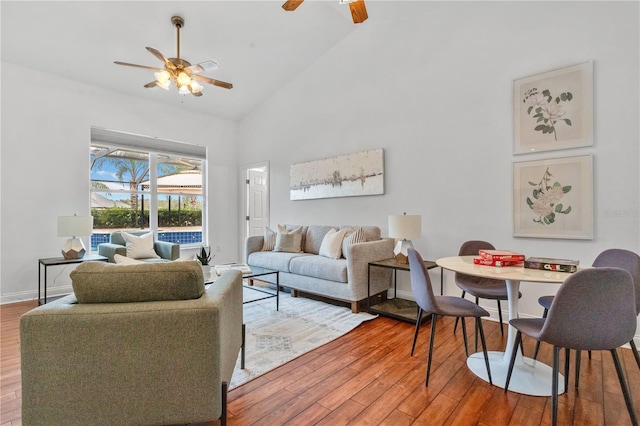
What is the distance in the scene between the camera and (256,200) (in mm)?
6289

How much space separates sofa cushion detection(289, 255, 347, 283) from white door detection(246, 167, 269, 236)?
7.72 feet

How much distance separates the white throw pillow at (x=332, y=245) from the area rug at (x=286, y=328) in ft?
1.99

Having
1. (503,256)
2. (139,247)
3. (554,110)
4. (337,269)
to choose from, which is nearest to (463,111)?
(554,110)

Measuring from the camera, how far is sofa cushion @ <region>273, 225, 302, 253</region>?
14.8 feet

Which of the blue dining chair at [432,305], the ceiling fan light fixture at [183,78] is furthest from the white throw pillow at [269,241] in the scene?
the blue dining chair at [432,305]

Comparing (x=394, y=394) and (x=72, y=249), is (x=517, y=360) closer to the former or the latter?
(x=394, y=394)

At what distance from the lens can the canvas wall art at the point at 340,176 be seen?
163 inches

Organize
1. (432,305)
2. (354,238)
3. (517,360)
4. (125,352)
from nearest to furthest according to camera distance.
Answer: (125,352) < (432,305) < (517,360) < (354,238)

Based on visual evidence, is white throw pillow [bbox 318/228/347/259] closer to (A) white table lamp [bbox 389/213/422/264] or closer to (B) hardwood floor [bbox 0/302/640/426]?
(A) white table lamp [bbox 389/213/422/264]

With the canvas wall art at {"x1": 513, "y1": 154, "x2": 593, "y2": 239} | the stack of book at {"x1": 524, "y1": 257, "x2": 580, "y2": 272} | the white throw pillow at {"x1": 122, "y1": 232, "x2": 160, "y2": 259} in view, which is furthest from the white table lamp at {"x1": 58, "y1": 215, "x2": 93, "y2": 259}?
the canvas wall art at {"x1": 513, "y1": 154, "x2": 593, "y2": 239}

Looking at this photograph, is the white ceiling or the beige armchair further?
the white ceiling

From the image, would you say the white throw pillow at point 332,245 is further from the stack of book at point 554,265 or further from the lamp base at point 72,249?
the lamp base at point 72,249

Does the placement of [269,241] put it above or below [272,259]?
above

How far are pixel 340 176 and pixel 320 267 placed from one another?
148cm
